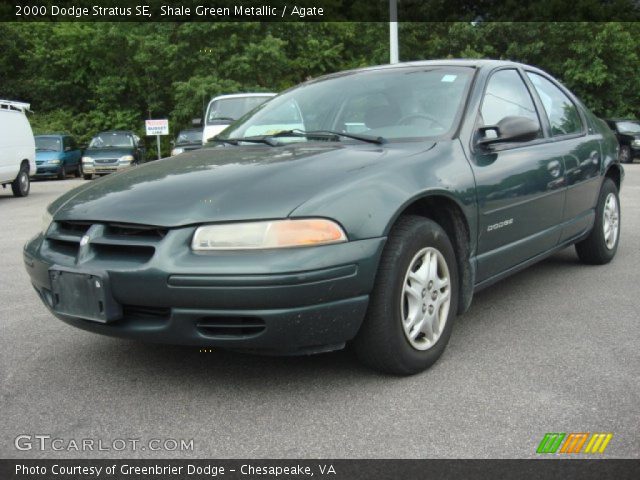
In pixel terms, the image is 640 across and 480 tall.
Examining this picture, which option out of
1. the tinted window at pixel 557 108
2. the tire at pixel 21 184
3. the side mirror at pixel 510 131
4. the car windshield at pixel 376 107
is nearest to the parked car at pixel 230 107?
the tire at pixel 21 184

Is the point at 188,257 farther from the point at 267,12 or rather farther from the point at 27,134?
the point at 267,12

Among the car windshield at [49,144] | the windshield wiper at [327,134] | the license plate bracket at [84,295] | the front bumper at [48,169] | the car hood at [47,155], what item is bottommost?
the front bumper at [48,169]

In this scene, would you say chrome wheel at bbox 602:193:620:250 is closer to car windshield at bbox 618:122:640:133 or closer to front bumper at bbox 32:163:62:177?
car windshield at bbox 618:122:640:133

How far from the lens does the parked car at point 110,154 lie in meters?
21.3

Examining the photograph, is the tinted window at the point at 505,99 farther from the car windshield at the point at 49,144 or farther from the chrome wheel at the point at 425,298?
the car windshield at the point at 49,144

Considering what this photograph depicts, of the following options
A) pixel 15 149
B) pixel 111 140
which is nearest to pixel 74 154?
pixel 111 140

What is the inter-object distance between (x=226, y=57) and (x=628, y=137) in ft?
48.0

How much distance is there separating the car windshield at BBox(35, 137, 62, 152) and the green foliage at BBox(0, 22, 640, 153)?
19.2ft

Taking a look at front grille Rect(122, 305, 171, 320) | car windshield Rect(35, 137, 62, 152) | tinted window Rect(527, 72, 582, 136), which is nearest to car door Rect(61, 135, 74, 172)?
car windshield Rect(35, 137, 62, 152)

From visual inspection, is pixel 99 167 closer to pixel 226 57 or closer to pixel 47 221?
pixel 226 57

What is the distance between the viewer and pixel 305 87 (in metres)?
4.47

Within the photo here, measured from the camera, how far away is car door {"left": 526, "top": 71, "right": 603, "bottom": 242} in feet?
15.1

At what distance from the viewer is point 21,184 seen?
14.9 meters

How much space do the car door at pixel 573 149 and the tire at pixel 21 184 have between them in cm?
1239
